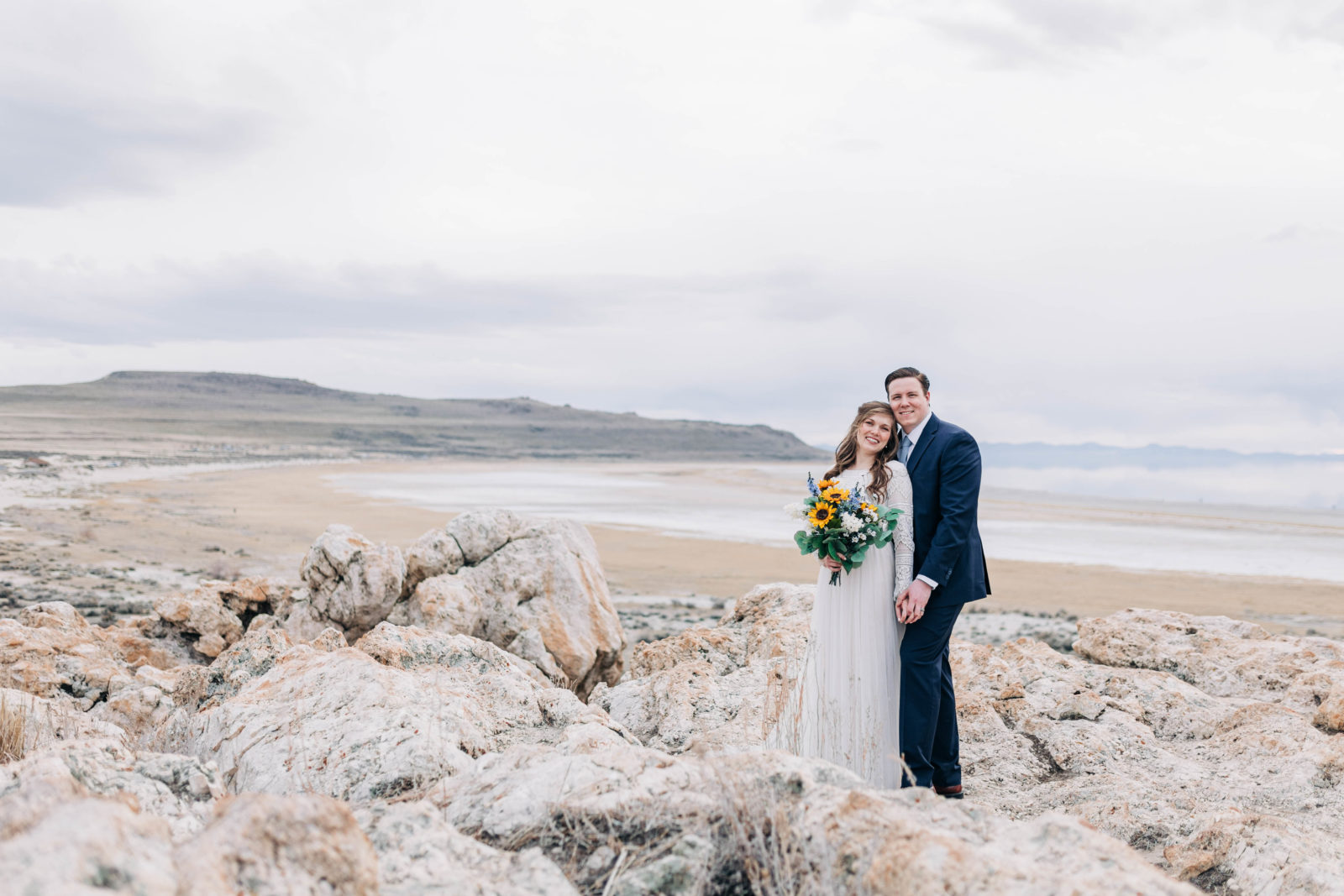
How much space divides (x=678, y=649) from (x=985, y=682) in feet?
8.52

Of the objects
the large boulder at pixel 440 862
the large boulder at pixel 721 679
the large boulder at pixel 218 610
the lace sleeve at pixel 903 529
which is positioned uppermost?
the lace sleeve at pixel 903 529

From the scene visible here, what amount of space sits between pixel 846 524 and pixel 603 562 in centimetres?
1569

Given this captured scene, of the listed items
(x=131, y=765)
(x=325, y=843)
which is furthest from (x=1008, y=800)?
(x=131, y=765)

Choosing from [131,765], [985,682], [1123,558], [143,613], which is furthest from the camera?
[1123,558]

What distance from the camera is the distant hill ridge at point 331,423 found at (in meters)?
89.3

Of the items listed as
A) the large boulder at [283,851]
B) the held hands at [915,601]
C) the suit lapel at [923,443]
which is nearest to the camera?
the large boulder at [283,851]

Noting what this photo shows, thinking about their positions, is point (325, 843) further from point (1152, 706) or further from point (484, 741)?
point (1152, 706)

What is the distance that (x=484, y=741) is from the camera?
4602mm

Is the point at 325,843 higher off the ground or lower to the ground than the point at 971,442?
lower

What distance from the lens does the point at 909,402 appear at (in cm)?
509

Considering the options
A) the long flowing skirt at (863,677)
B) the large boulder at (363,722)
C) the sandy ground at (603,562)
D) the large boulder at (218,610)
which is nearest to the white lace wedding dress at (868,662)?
the long flowing skirt at (863,677)

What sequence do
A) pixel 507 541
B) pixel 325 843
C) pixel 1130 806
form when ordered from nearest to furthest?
pixel 325 843, pixel 1130 806, pixel 507 541

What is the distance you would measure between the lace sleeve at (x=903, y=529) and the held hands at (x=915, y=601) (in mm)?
80

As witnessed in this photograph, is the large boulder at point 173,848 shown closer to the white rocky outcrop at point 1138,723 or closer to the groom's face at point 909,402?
the white rocky outcrop at point 1138,723
